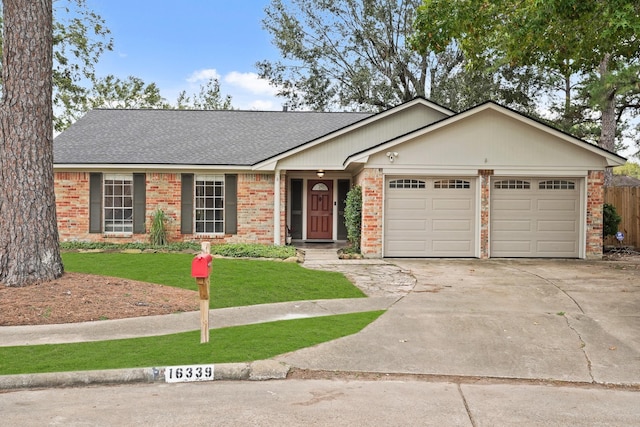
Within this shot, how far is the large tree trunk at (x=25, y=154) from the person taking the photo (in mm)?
8625

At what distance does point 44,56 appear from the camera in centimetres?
897

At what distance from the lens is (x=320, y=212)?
18312mm

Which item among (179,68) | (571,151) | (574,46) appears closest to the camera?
(574,46)

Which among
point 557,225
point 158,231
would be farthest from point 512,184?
point 158,231

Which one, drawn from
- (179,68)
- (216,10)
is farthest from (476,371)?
(179,68)

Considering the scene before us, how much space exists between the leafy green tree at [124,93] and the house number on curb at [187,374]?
124 ft

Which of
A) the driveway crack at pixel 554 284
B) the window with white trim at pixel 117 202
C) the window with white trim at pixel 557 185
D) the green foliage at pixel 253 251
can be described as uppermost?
the window with white trim at pixel 557 185

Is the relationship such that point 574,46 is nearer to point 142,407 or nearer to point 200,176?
point 200,176

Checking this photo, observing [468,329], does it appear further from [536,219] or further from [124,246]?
[124,246]

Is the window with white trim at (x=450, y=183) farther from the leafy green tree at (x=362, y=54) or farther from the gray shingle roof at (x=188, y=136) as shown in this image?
the leafy green tree at (x=362, y=54)

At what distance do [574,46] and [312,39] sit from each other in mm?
21298

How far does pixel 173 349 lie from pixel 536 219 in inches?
455

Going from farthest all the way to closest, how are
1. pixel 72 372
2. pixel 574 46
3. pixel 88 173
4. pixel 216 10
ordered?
pixel 216 10, pixel 88 173, pixel 574 46, pixel 72 372

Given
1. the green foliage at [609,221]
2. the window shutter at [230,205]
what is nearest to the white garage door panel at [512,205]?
the green foliage at [609,221]
